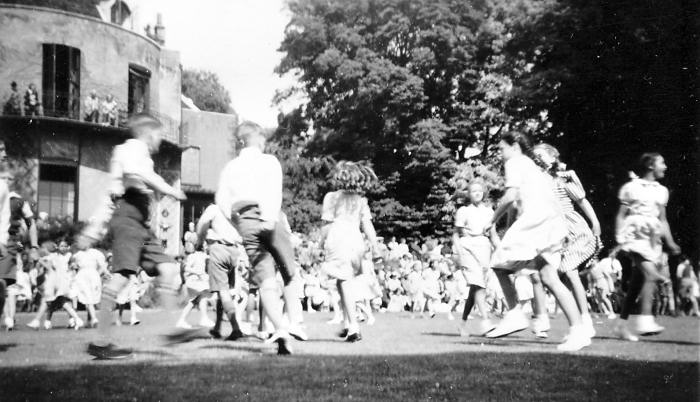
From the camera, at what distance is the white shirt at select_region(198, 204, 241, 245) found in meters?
8.38

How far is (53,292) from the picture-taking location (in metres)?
12.3

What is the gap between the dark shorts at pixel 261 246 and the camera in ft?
19.8

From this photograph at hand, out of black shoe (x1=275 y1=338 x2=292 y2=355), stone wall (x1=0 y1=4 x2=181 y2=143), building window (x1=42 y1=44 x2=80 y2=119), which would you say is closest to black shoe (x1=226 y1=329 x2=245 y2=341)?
black shoe (x1=275 y1=338 x2=292 y2=355)

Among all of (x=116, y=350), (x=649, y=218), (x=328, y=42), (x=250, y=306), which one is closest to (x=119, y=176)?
(x=116, y=350)

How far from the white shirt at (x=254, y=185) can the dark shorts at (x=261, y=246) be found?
0.10 metres

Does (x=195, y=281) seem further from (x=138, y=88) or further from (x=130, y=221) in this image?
(x=138, y=88)

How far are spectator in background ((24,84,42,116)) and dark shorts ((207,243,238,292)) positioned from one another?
54.1ft

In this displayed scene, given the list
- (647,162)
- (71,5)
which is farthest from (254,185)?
(71,5)

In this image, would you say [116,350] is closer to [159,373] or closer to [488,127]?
→ [159,373]

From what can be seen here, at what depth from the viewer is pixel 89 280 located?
12961 mm

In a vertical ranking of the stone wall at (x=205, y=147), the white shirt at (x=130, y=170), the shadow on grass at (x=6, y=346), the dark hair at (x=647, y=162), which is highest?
the stone wall at (x=205, y=147)

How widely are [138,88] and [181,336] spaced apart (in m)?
19.5

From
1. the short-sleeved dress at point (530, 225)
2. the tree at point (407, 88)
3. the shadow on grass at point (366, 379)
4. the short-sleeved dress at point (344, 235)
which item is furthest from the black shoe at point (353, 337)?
the tree at point (407, 88)

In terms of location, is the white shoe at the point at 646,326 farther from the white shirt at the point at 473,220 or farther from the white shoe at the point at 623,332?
the white shirt at the point at 473,220
